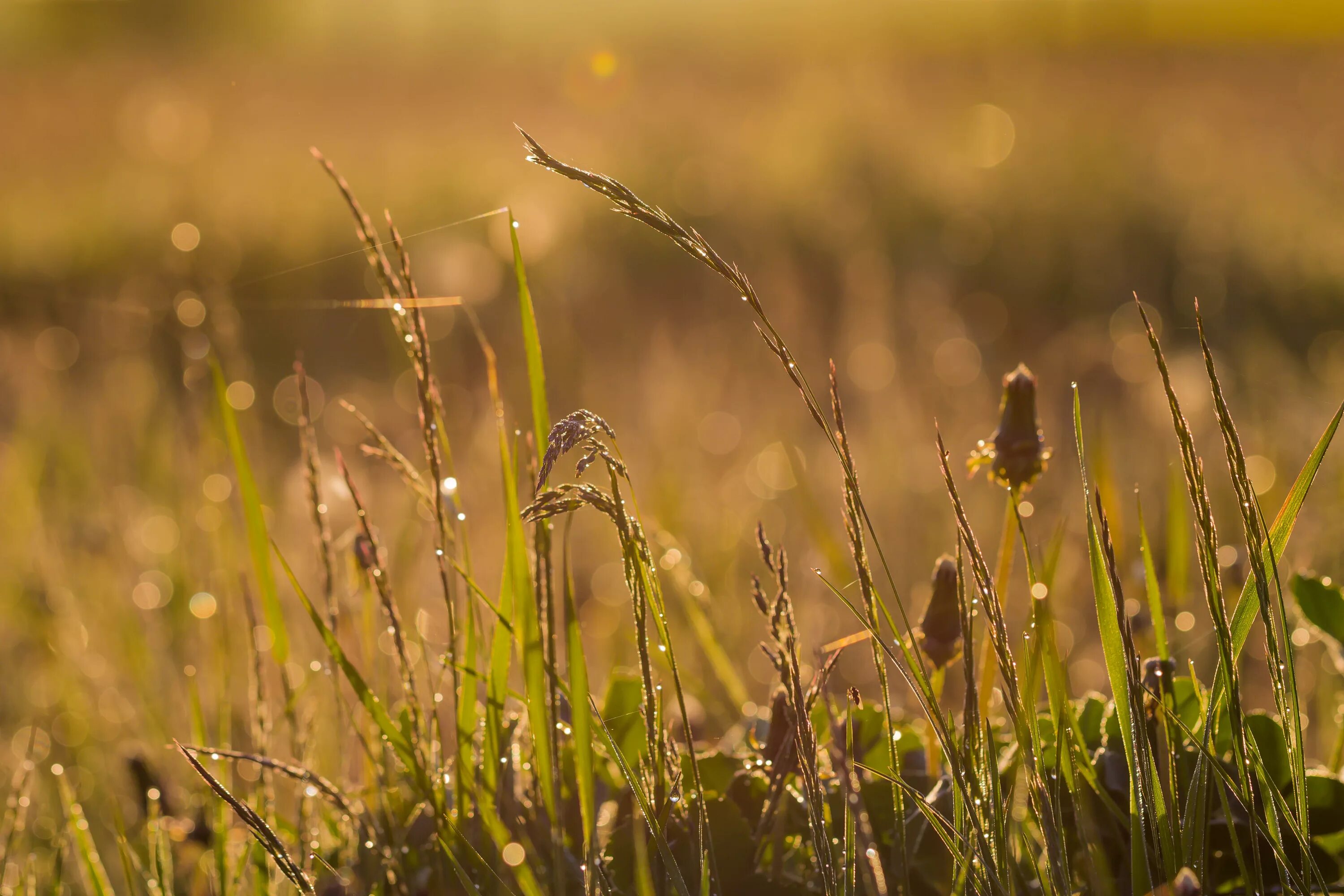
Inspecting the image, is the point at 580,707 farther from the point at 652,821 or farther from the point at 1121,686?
the point at 1121,686

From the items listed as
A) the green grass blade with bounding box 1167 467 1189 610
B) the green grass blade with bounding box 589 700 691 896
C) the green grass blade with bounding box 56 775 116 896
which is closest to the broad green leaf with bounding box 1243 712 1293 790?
the green grass blade with bounding box 1167 467 1189 610

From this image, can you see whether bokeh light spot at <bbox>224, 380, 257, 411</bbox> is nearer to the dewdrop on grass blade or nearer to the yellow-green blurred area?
the yellow-green blurred area

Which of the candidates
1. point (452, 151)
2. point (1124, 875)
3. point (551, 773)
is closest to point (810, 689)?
point (551, 773)

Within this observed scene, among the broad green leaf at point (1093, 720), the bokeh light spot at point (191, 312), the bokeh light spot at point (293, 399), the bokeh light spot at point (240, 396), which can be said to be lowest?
the broad green leaf at point (1093, 720)

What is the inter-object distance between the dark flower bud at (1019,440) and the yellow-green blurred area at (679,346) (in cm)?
44

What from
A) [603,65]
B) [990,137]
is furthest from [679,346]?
[603,65]

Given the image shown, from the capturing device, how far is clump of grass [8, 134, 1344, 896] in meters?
0.71

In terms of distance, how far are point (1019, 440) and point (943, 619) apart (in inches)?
6.2

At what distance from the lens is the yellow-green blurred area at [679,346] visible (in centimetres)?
198

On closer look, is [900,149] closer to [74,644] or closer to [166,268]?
[166,268]

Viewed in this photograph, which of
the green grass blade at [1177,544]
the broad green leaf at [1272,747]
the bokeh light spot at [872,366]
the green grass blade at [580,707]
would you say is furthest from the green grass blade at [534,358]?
the bokeh light spot at [872,366]

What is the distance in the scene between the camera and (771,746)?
2.97 feet

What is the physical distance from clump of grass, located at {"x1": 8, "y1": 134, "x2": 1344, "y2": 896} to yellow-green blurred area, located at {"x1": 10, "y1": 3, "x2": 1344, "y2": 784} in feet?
0.63

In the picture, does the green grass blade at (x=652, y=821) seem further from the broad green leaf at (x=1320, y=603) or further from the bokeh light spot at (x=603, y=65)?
the bokeh light spot at (x=603, y=65)
